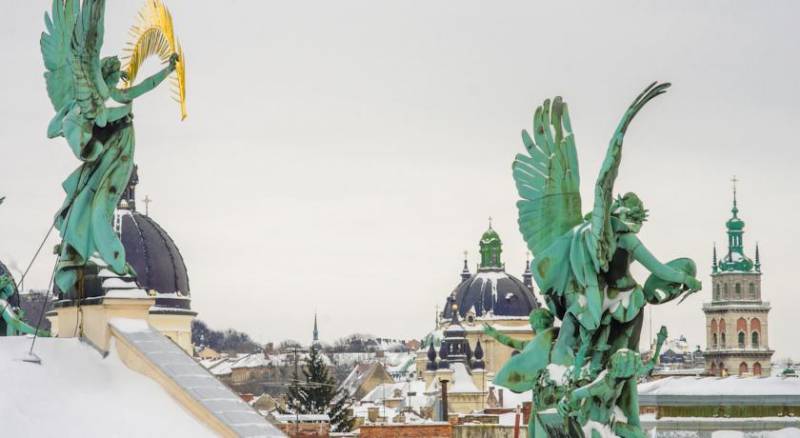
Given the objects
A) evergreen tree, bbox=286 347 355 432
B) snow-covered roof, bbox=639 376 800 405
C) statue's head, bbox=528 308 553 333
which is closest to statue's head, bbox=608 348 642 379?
statue's head, bbox=528 308 553 333

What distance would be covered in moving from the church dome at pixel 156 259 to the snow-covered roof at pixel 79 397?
50.3 metres

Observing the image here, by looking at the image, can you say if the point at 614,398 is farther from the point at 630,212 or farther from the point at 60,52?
the point at 60,52

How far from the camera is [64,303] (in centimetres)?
1487

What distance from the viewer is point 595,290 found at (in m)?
14.3

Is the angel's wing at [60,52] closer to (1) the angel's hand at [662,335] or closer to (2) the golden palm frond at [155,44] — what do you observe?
(2) the golden palm frond at [155,44]

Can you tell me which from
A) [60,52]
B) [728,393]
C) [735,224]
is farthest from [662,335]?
[735,224]

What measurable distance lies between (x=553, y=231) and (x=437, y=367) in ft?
414

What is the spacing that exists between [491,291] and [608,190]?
146 metres

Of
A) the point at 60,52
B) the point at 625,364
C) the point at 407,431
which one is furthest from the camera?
the point at 407,431

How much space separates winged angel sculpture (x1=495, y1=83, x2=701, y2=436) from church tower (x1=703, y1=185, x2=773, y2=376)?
571ft

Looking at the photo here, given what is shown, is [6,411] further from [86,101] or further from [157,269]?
[157,269]

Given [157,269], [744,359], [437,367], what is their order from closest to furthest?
[157,269] → [437,367] → [744,359]

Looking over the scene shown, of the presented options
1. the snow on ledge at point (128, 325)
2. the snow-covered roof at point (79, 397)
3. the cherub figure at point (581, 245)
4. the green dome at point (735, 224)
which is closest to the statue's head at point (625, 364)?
the cherub figure at point (581, 245)

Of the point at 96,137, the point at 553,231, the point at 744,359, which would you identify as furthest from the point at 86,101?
the point at 744,359
